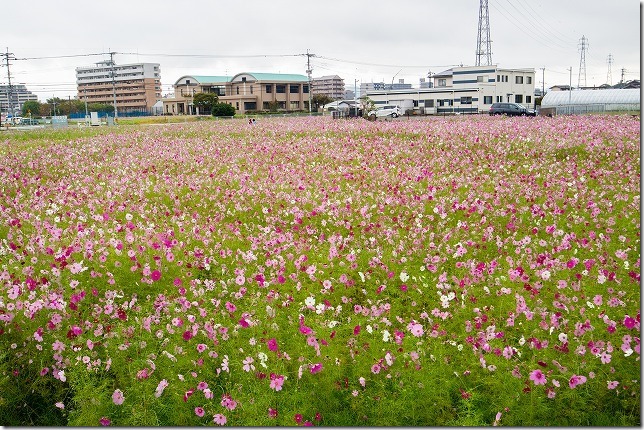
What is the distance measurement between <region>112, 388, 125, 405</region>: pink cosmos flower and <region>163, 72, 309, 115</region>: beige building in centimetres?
8899

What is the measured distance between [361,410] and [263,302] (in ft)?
4.95

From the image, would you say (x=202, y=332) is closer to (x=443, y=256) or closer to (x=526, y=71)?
(x=443, y=256)

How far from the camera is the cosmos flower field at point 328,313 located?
4.51m

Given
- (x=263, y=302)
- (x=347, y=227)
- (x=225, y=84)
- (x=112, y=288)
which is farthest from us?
(x=225, y=84)

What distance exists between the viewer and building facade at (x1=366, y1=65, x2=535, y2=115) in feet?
244

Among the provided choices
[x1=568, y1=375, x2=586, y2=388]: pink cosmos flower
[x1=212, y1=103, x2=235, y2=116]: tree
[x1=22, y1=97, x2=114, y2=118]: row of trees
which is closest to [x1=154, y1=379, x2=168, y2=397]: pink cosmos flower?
[x1=568, y1=375, x2=586, y2=388]: pink cosmos flower

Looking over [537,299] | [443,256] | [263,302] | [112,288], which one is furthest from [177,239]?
[537,299]

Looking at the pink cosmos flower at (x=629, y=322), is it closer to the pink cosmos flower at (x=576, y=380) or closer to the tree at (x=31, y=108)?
the pink cosmos flower at (x=576, y=380)

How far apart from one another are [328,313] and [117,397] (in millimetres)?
2097

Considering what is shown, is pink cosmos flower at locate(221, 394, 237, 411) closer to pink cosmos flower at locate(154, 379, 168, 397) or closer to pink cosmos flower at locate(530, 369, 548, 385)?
pink cosmos flower at locate(154, 379, 168, 397)

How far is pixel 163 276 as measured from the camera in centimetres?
624

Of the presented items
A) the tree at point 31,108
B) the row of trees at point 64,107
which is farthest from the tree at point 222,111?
the tree at point 31,108

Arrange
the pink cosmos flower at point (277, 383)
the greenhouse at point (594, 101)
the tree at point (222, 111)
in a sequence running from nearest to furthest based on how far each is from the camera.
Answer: the pink cosmos flower at point (277, 383)
the greenhouse at point (594, 101)
the tree at point (222, 111)

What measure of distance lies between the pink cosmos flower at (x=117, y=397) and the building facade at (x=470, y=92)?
230ft
